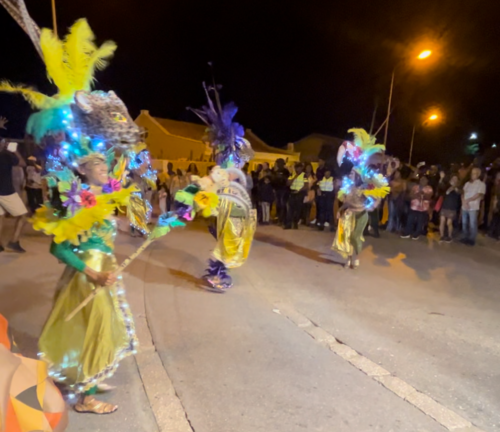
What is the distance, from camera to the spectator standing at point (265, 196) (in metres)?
13.1

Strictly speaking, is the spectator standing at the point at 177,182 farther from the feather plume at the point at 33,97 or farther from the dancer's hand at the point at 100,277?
the dancer's hand at the point at 100,277

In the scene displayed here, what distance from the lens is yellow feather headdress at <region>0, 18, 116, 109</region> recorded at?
3.24 meters

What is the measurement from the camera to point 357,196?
25.4 ft

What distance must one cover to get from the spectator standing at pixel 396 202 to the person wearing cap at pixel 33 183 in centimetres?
982

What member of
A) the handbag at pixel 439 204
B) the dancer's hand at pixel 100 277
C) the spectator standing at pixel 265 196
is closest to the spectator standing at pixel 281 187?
the spectator standing at pixel 265 196

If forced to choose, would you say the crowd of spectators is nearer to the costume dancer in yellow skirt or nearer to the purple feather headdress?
the purple feather headdress

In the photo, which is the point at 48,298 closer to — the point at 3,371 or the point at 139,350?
the point at 139,350

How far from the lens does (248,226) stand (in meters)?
6.29

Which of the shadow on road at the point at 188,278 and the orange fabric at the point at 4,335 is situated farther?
the shadow on road at the point at 188,278

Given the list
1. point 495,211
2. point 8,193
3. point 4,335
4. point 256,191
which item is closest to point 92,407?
point 4,335

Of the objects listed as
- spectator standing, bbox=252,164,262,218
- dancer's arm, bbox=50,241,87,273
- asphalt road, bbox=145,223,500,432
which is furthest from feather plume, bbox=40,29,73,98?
spectator standing, bbox=252,164,262,218

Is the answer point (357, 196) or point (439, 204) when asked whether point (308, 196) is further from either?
point (357, 196)

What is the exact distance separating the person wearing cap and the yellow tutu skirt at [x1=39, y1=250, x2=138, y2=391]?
10.3 meters

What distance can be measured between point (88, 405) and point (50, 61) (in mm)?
2559
